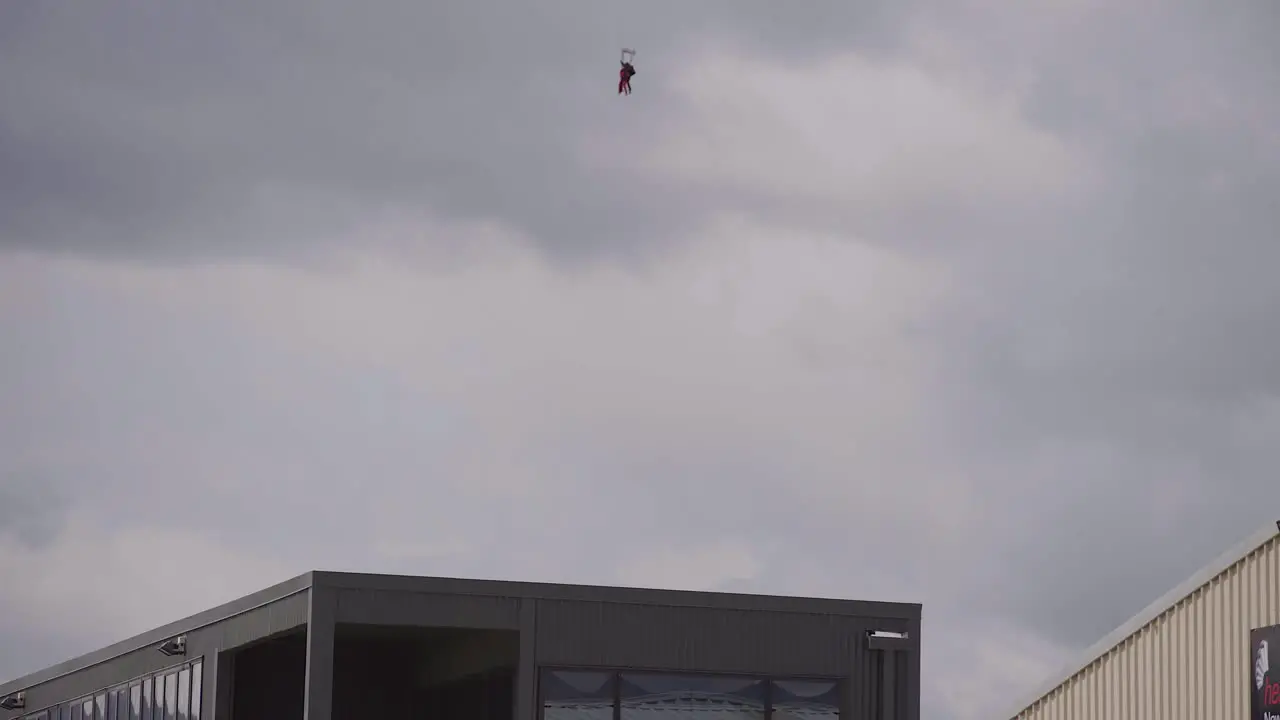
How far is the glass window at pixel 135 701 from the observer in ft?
Result: 124

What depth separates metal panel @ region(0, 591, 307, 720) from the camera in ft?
103

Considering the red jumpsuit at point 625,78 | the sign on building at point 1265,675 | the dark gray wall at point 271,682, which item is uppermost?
the red jumpsuit at point 625,78

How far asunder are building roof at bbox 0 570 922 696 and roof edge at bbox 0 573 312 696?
2 cm

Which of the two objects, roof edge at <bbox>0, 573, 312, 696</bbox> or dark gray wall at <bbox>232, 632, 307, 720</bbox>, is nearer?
roof edge at <bbox>0, 573, 312, 696</bbox>

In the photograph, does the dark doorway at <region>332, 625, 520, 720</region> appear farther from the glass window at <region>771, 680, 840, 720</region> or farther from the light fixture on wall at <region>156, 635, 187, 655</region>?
the glass window at <region>771, 680, 840, 720</region>

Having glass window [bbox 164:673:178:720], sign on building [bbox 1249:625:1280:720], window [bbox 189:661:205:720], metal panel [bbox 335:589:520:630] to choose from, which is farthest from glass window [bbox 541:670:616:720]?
sign on building [bbox 1249:625:1280:720]

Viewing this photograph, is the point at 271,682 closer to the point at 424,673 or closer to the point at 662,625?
the point at 424,673

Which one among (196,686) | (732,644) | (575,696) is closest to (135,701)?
(196,686)

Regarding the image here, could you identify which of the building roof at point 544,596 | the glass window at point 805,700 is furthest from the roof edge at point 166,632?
the glass window at point 805,700

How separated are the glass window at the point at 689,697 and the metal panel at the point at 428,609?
7.50 feet

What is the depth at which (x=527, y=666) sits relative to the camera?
31234 millimetres

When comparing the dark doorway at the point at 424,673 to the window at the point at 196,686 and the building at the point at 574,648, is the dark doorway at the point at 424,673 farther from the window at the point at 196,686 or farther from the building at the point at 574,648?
the window at the point at 196,686

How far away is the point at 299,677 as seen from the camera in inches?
1551

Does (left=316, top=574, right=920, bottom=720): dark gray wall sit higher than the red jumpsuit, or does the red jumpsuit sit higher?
the red jumpsuit
